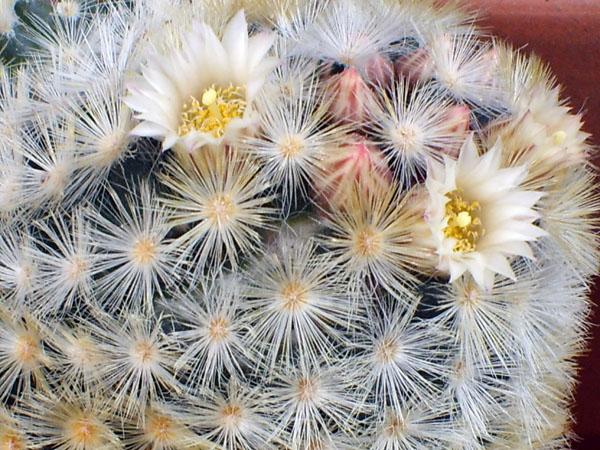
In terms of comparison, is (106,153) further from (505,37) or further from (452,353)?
(505,37)

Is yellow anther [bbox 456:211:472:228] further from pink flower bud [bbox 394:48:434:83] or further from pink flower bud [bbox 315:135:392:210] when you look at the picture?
pink flower bud [bbox 394:48:434:83]

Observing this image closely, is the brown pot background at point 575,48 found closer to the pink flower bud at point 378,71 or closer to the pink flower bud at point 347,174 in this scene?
the pink flower bud at point 378,71

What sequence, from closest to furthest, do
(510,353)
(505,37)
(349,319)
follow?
(349,319), (510,353), (505,37)

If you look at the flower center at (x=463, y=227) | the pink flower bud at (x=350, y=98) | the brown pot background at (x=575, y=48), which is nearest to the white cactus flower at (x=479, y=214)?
the flower center at (x=463, y=227)

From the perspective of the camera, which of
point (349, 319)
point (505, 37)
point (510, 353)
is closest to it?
point (349, 319)

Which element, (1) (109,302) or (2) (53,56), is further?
(2) (53,56)

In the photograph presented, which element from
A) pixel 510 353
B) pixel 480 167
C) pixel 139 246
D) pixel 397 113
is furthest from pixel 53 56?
pixel 510 353

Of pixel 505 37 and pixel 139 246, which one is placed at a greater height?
pixel 505 37

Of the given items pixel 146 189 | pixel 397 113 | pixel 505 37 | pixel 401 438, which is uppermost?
pixel 505 37
